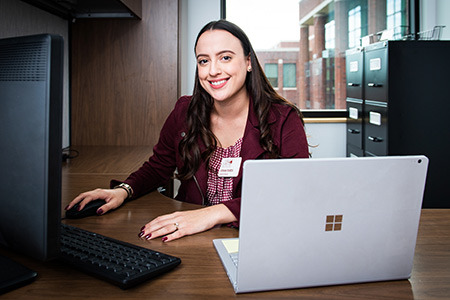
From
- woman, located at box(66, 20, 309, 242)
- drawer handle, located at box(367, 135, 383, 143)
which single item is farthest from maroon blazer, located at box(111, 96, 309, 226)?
drawer handle, located at box(367, 135, 383, 143)

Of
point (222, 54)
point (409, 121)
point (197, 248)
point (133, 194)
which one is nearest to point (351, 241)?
point (197, 248)

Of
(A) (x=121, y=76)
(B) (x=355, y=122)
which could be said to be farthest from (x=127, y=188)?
(B) (x=355, y=122)

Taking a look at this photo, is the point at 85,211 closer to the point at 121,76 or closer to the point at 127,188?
the point at 127,188

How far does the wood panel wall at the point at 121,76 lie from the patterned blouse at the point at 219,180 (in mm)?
1171

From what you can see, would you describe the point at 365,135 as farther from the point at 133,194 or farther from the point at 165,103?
the point at 133,194

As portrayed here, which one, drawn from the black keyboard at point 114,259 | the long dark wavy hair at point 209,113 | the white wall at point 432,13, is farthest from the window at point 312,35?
the black keyboard at point 114,259

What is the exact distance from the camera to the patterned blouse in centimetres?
167

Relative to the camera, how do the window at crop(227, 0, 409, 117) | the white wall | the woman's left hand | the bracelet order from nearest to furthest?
1. the woman's left hand
2. the bracelet
3. the white wall
4. the window at crop(227, 0, 409, 117)

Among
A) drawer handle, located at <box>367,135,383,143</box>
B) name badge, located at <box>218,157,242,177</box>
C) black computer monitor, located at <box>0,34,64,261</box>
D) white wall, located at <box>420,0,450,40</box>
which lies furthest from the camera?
white wall, located at <box>420,0,450,40</box>

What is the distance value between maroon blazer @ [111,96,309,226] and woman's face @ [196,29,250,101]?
0.41 ft

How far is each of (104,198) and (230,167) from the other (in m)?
0.46

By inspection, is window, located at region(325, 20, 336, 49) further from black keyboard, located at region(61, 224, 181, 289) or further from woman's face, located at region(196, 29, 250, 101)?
black keyboard, located at region(61, 224, 181, 289)

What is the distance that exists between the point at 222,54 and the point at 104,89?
1.36 metres

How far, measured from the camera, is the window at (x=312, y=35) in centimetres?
404
